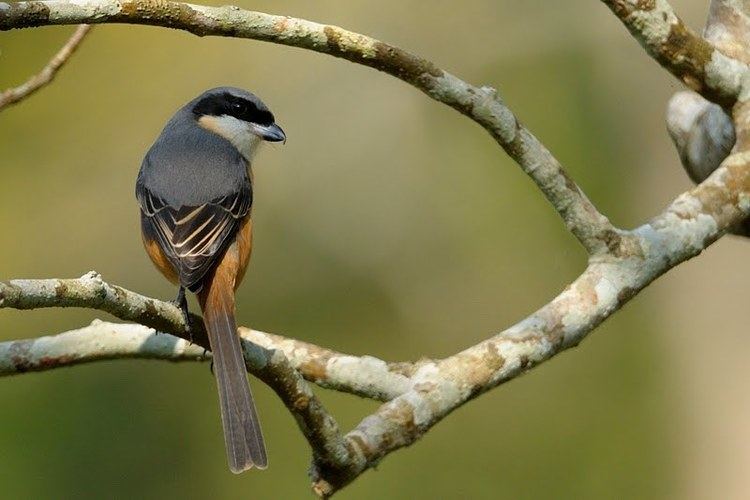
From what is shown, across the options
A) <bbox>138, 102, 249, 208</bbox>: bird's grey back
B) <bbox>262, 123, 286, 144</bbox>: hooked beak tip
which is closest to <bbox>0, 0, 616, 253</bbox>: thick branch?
<bbox>138, 102, 249, 208</bbox>: bird's grey back

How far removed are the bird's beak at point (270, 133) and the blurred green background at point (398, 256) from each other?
294 centimetres

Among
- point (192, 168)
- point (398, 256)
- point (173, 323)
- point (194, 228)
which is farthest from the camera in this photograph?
point (398, 256)

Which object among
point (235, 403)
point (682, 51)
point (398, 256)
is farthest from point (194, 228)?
point (398, 256)

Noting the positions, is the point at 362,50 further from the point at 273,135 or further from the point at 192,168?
the point at 273,135

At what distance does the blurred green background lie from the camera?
7629 mm

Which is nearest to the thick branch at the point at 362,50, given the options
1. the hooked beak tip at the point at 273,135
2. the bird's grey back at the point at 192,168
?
the bird's grey back at the point at 192,168

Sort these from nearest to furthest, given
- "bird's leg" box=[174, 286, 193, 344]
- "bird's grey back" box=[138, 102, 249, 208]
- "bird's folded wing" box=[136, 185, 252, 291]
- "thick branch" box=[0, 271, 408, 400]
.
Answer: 1. "thick branch" box=[0, 271, 408, 400]
2. "bird's leg" box=[174, 286, 193, 344]
3. "bird's folded wing" box=[136, 185, 252, 291]
4. "bird's grey back" box=[138, 102, 249, 208]

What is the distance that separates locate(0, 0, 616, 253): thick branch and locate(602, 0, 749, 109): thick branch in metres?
0.68

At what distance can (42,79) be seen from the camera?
12.3 ft

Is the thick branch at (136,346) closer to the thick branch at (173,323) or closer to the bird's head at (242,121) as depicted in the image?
the thick branch at (173,323)

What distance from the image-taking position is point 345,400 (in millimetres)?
7492

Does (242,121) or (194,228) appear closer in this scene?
(194,228)

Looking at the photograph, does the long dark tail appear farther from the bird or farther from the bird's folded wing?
the bird's folded wing

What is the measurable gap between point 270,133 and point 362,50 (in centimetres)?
141
